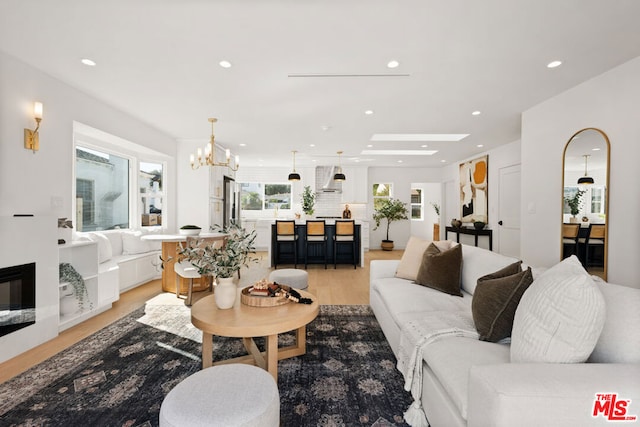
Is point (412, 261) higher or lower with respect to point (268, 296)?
higher

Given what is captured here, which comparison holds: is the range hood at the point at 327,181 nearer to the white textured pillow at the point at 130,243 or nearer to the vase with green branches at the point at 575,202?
the white textured pillow at the point at 130,243

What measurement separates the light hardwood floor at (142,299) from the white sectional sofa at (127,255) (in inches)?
6.7

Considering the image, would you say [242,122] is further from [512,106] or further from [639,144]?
[639,144]

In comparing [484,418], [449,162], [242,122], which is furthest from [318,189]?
[484,418]

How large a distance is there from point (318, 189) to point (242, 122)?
175 inches

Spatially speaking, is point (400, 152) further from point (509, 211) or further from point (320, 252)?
point (320, 252)

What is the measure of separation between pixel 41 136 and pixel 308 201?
243 inches

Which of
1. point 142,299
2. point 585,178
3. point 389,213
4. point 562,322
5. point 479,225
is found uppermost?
point 585,178

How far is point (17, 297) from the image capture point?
2.53m

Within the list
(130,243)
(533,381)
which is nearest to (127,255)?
(130,243)

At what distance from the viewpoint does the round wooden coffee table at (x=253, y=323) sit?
1821 mm

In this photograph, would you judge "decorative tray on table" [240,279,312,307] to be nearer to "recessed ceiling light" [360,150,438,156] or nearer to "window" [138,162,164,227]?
"window" [138,162,164,227]

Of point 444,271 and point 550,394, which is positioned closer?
point 550,394

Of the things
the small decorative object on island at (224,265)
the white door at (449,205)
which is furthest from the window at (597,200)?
the white door at (449,205)
